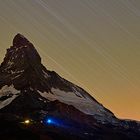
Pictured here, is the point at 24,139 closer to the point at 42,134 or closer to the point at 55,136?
the point at 42,134

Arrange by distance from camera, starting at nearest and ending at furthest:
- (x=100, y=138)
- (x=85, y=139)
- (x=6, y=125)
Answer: (x=6, y=125), (x=85, y=139), (x=100, y=138)

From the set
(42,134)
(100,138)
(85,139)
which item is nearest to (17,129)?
(42,134)

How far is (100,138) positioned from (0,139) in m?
82.8

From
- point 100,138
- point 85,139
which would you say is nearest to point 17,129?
point 85,139

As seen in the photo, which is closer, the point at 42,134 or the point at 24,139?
the point at 24,139

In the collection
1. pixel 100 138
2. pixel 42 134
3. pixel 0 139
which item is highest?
pixel 100 138

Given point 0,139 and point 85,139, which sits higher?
point 85,139

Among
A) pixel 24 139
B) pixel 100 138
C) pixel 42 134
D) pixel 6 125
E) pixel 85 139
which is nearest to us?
pixel 24 139

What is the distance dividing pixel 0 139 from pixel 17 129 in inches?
522

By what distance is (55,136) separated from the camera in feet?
463

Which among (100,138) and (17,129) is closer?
(17,129)

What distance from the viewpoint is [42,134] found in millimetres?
129875

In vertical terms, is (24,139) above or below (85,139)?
below

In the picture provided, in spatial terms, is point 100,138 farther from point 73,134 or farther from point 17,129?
point 17,129
